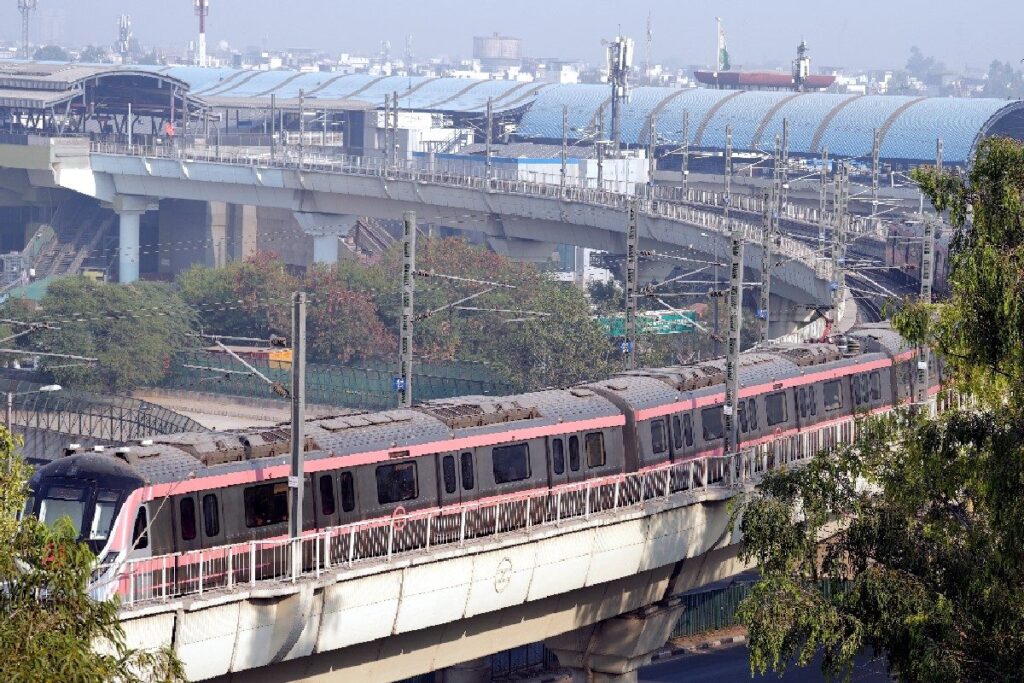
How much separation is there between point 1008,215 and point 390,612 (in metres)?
13.8

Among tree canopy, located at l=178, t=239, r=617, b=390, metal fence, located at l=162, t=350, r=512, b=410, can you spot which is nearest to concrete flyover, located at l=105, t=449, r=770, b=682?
tree canopy, located at l=178, t=239, r=617, b=390

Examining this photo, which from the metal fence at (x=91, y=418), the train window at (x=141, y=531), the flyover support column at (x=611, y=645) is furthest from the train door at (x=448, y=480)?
the metal fence at (x=91, y=418)

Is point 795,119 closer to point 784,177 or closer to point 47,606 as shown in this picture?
point 784,177

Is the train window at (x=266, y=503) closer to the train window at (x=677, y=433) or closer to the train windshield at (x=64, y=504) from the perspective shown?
the train windshield at (x=64, y=504)

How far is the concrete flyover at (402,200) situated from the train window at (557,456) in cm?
4692

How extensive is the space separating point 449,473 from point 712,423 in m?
11.0

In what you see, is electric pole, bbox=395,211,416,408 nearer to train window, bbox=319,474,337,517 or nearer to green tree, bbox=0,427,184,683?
train window, bbox=319,474,337,517

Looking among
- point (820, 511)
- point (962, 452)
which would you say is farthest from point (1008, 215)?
point (820, 511)

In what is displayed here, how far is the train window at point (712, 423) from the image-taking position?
4616 centimetres

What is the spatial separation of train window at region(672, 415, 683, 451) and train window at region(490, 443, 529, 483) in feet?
20.1

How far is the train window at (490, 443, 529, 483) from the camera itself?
39125 millimetres

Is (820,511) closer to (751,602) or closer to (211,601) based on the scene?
(751,602)

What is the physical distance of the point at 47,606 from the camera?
21516 millimetres

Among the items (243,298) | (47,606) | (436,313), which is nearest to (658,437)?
(47,606)
